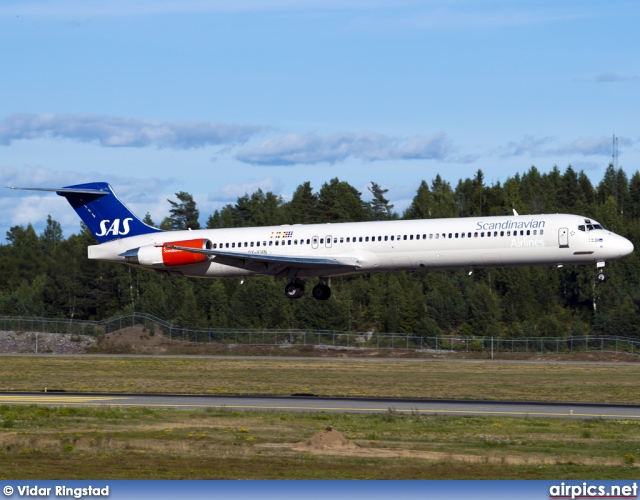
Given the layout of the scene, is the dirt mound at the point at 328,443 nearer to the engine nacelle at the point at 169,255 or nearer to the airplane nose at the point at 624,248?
the airplane nose at the point at 624,248

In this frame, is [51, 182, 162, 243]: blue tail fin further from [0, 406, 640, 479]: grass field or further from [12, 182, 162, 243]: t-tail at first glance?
[0, 406, 640, 479]: grass field

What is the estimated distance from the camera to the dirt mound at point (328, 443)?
23.2m

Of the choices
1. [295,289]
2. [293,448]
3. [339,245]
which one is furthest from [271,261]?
[293,448]

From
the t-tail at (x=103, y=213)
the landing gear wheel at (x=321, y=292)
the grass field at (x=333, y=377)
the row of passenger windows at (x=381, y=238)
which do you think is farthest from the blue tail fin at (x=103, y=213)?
the landing gear wheel at (x=321, y=292)

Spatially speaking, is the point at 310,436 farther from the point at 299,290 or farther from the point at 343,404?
the point at 299,290

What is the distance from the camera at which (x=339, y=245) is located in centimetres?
4969

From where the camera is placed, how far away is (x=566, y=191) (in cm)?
14812

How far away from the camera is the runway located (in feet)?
104

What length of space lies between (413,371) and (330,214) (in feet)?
270

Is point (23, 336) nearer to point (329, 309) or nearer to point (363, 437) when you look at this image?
point (329, 309)

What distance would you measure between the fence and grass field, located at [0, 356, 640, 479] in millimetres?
27190

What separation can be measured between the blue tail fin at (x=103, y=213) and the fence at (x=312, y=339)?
16.3 metres

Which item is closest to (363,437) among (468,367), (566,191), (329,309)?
(468,367)

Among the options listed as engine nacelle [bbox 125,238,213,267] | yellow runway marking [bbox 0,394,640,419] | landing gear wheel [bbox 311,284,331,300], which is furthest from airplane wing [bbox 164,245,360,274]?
yellow runway marking [bbox 0,394,640,419]
